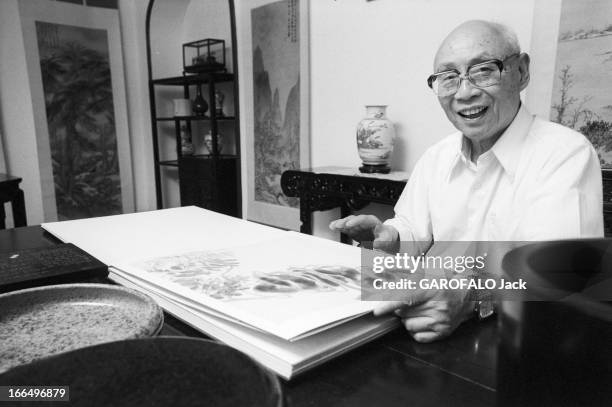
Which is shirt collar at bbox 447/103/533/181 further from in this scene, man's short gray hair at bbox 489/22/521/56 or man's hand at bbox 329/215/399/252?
man's hand at bbox 329/215/399/252

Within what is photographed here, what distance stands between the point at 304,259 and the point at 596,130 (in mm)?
1644

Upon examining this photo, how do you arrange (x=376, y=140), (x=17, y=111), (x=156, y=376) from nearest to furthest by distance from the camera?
(x=156, y=376) → (x=376, y=140) → (x=17, y=111)

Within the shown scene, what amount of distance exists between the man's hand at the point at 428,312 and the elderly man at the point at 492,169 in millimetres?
313

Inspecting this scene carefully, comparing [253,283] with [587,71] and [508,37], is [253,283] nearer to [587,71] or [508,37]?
[508,37]

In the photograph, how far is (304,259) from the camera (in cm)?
80

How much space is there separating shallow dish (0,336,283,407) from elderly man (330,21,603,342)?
61cm

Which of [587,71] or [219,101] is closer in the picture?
[587,71]

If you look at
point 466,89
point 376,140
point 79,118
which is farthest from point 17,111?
point 466,89

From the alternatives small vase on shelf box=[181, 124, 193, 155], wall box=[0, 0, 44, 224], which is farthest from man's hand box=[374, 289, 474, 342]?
Result: wall box=[0, 0, 44, 224]

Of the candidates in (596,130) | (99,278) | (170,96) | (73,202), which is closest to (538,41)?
(596,130)

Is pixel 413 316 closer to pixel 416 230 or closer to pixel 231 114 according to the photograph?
pixel 416 230

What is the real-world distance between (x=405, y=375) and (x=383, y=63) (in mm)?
2357

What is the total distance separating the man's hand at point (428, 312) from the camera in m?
0.56

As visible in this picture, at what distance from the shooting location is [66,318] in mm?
512
